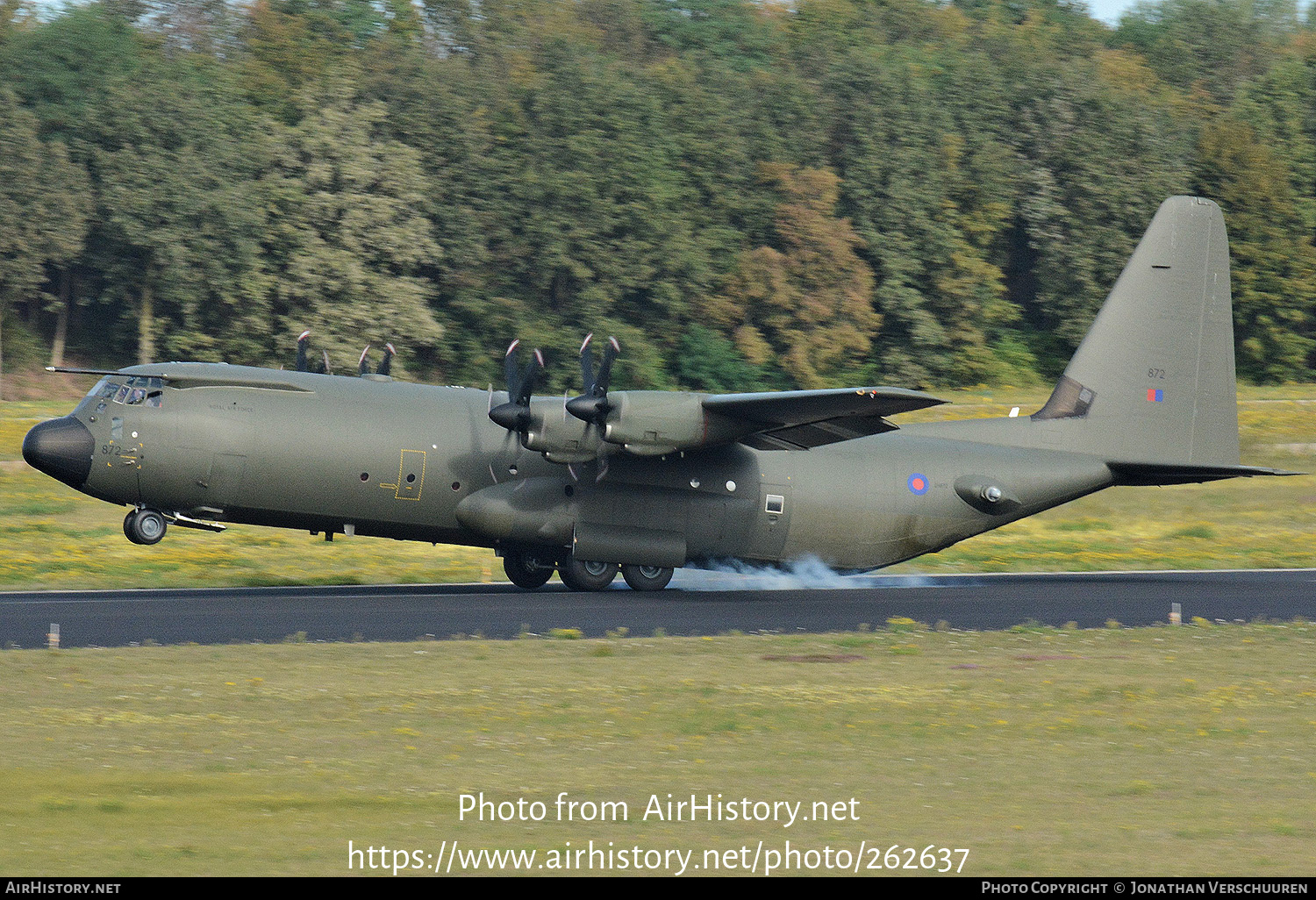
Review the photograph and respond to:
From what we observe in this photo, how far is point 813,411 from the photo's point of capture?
75.8 ft

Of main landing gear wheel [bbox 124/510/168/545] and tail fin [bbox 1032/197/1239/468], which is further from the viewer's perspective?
tail fin [bbox 1032/197/1239/468]

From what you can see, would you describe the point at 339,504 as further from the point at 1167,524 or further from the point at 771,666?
the point at 1167,524

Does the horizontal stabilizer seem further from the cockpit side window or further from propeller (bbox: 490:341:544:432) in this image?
the cockpit side window

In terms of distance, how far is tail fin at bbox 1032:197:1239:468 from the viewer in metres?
27.3

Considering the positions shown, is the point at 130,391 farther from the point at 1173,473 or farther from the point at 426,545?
the point at 1173,473

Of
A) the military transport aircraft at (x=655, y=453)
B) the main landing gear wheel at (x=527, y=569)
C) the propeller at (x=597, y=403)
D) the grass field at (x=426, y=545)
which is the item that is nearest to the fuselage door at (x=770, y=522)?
the military transport aircraft at (x=655, y=453)

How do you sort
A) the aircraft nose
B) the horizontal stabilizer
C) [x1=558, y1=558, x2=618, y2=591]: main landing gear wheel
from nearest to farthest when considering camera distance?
1. the aircraft nose
2. [x1=558, y1=558, x2=618, y2=591]: main landing gear wheel
3. the horizontal stabilizer

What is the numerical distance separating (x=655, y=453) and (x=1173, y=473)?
10.0m

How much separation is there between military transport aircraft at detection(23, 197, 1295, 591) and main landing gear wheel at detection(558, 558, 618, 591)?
39 mm

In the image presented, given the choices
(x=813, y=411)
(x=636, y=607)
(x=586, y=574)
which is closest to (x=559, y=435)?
(x=636, y=607)

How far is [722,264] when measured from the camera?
61688 mm

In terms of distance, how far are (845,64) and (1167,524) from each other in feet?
124

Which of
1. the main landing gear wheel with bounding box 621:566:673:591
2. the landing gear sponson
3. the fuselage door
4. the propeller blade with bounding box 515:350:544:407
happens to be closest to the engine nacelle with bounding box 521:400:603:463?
the propeller blade with bounding box 515:350:544:407

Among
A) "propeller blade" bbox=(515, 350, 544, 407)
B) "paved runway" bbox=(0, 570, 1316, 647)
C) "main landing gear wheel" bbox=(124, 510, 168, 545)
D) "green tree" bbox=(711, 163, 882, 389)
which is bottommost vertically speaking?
"paved runway" bbox=(0, 570, 1316, 647)
